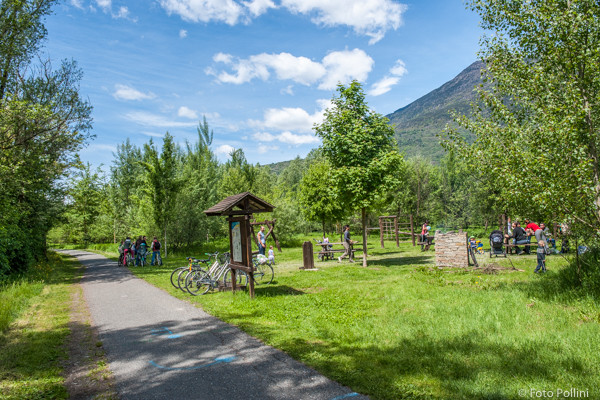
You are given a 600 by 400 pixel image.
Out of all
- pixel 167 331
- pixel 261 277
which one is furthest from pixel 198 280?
pixel 167 331

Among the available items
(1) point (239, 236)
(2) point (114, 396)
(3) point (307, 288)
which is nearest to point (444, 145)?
(3) point (307, 288)

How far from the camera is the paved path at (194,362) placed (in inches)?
166

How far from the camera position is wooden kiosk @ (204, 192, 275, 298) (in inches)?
371

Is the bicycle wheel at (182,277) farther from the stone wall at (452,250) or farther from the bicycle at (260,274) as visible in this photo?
the stone wall at (452,250)

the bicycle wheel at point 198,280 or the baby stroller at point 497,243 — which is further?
the baby stroller at point 497,243

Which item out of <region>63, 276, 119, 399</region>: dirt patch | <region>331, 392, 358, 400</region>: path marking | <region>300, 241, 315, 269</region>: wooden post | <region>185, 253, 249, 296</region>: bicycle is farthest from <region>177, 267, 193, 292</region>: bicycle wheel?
<region>331, 392, 358, 400</region>: path marking

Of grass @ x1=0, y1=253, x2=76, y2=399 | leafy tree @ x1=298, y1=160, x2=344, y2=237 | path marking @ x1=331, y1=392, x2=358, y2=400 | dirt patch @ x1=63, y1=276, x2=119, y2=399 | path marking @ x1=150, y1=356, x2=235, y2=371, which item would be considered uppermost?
leafy tree @ x1=298, y1=160, x2=344, y2=237

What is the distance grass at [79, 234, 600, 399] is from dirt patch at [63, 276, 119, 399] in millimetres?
2359

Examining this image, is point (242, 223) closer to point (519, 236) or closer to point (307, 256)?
point (307, 256)

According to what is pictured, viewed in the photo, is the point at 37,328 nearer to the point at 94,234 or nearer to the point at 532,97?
the point at 532,97

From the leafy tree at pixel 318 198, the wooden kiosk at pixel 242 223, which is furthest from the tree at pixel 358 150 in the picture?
the leafy tree at pixel 318 198

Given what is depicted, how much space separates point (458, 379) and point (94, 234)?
5687 centimetres

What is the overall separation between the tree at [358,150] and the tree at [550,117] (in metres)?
5.09

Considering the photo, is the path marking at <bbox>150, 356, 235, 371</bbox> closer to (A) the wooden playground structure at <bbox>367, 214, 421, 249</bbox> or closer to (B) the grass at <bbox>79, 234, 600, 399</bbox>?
(B) the grass at <bbox>79, 234, 600, 399</bbox>
